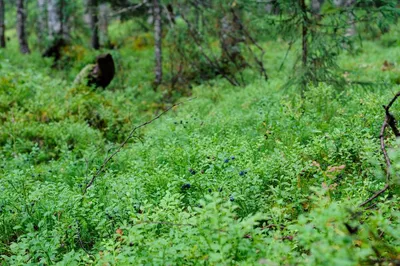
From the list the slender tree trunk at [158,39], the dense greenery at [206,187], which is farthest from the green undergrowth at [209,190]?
the slender tree trunk at [158,39]

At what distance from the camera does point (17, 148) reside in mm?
6590

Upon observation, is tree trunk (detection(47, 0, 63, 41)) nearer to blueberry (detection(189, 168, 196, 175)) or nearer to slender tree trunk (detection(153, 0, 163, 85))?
slender tree trunk (detection(153, 0, 163, 85))

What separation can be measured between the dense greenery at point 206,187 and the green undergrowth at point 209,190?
0.06 ft

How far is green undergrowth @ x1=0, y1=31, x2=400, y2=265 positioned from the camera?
235 centimetres

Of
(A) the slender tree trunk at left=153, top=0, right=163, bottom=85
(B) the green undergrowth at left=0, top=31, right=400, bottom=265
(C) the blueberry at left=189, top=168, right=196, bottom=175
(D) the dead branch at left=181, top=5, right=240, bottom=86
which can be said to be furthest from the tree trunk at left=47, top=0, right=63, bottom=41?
(C) the blueberry at left=189, top=168, right=196, bottom=175

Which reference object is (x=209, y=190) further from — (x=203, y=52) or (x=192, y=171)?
(x=203, y=52)

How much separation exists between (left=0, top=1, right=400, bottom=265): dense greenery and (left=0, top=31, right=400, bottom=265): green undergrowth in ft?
0.06

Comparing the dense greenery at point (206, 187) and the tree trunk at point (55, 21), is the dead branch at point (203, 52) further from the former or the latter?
the tree trunk at point (55, 21)

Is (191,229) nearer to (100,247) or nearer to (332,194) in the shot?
(100,247)

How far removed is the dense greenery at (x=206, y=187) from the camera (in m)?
2.37

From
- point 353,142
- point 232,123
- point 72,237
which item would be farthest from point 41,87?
point 353,142

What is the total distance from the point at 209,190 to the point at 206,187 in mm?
54

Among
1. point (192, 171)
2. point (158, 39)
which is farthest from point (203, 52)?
point (192, 171)

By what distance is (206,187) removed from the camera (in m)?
3.75
